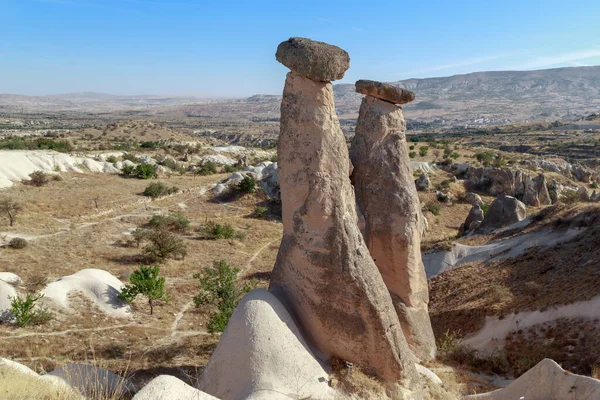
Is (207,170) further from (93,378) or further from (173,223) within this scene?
(93,378)

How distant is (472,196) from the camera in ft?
98.8

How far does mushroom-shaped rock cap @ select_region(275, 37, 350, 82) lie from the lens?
253 inches

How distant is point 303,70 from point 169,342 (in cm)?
736

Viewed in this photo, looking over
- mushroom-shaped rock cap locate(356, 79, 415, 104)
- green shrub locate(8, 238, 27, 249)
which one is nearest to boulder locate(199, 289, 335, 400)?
mushroom-shaped rock cap locate(356, 79, 415, 104)

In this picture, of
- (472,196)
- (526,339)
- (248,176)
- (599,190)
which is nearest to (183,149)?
(248,176)

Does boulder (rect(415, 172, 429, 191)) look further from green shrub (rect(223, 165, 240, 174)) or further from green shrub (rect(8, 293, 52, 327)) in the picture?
green shrub (rect(8, 293, 52, 327))

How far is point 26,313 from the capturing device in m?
10.4

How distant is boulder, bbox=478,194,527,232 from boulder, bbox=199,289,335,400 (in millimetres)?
16377

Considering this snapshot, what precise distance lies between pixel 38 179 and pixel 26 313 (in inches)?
772

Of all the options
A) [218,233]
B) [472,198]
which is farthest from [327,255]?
[472,198]

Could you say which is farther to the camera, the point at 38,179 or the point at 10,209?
the point at 38,179

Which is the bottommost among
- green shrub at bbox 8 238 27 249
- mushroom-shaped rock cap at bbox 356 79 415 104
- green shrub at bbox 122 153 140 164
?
green shrub at bbox 8 238 27 249

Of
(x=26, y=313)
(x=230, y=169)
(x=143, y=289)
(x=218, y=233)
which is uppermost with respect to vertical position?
(x=230, y=169)

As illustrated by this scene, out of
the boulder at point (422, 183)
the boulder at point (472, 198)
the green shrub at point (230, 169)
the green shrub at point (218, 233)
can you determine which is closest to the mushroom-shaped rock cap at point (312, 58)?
the green shrub at point (218, 233)
